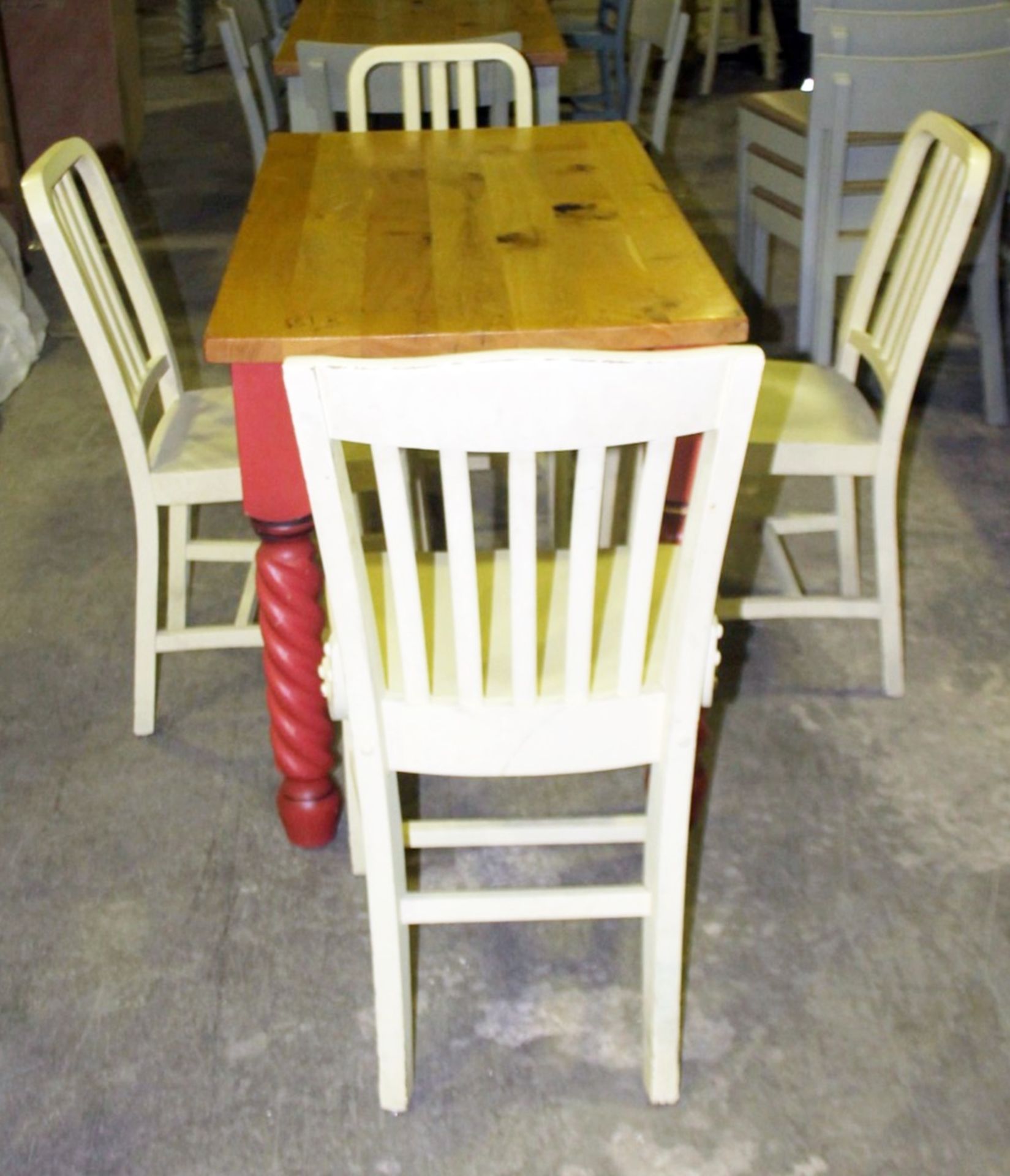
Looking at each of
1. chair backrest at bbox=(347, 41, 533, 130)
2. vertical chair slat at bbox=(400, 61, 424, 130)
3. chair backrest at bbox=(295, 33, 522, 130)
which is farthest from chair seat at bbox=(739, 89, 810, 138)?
vertical chair slat at bbox=(400, 61, 424, 130)

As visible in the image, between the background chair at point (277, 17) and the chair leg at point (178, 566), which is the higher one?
the background chair at point (277, 17)

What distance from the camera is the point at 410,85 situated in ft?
8.21

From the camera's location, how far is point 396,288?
1.65m

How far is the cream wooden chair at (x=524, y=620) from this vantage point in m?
1.07

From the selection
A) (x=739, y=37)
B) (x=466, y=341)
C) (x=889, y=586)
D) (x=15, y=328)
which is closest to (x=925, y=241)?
(x=889, y=586)

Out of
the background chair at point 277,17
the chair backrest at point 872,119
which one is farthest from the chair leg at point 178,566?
the background chair at point 277,17

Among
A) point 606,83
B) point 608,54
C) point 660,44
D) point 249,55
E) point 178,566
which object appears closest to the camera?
point 178,566

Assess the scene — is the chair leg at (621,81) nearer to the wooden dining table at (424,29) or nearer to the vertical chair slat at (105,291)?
the wooden dining table at (424,29)

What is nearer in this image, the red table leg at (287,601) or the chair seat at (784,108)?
the red table leg at (287,601)

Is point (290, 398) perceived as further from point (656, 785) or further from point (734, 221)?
point (734, 221)

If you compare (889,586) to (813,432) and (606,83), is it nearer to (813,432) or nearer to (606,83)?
(813,432)

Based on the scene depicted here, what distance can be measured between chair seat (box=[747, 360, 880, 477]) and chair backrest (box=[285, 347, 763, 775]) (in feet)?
2.04

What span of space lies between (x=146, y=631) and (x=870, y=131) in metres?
1.79

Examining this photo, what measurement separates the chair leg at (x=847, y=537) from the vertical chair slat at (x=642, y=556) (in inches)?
41.2
